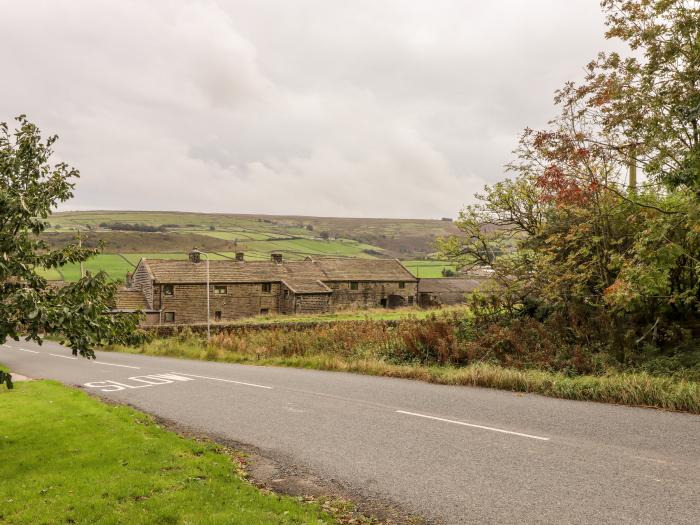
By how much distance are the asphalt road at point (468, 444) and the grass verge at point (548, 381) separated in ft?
1.90

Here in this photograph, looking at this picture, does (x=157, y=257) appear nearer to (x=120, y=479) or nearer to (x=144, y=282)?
(x=144, y=282)

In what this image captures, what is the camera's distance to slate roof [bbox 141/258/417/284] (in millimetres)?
54406

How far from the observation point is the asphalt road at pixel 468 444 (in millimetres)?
6457

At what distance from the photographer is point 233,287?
56.1 meters

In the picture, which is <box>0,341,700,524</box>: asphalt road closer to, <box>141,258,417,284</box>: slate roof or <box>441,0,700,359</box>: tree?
<box>441,0,700,359</box>: tree

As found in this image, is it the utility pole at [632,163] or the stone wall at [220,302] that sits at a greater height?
the utility pole at [632,163]

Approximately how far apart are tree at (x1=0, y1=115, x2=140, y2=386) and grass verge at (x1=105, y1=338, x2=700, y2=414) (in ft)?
32.5

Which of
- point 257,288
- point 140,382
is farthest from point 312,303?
point 140,382

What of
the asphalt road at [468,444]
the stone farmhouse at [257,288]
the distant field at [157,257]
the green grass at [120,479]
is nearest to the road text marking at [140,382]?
the asphalt road at [468,444]

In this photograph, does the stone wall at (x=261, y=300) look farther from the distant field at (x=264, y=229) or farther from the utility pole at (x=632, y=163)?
the distant field at (x=264, y=229)

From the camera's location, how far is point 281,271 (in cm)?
6012

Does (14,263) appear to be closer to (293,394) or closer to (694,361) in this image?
(293,394)

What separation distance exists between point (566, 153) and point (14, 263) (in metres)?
14.1

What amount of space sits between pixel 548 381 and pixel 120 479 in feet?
35.1
